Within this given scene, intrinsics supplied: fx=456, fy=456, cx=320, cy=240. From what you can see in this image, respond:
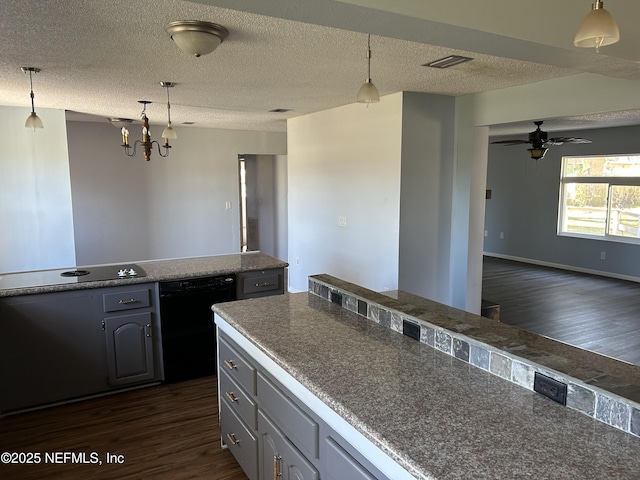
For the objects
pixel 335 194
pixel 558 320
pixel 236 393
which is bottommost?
pixel 558 320

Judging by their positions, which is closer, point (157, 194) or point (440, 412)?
point (440, 412)

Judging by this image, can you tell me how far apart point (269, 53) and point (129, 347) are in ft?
7.47

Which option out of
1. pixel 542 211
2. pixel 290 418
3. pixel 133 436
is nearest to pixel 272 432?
pixel 290 418

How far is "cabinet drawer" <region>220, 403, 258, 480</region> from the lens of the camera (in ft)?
7.07

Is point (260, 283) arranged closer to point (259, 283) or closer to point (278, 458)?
point (259, 283)

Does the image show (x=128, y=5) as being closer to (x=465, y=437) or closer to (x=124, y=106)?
(x=465, y=437)

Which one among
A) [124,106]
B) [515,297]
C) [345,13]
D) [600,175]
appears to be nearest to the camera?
[345,13]

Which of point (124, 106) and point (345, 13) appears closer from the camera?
point (345, 13)

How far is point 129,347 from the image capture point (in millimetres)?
3330

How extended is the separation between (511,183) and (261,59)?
7.52 metres

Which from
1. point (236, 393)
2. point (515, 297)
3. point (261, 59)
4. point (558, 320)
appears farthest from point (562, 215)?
point (236, 393)

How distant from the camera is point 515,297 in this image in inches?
257

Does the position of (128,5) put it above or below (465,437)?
above

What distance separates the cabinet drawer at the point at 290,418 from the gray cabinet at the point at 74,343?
168cm
